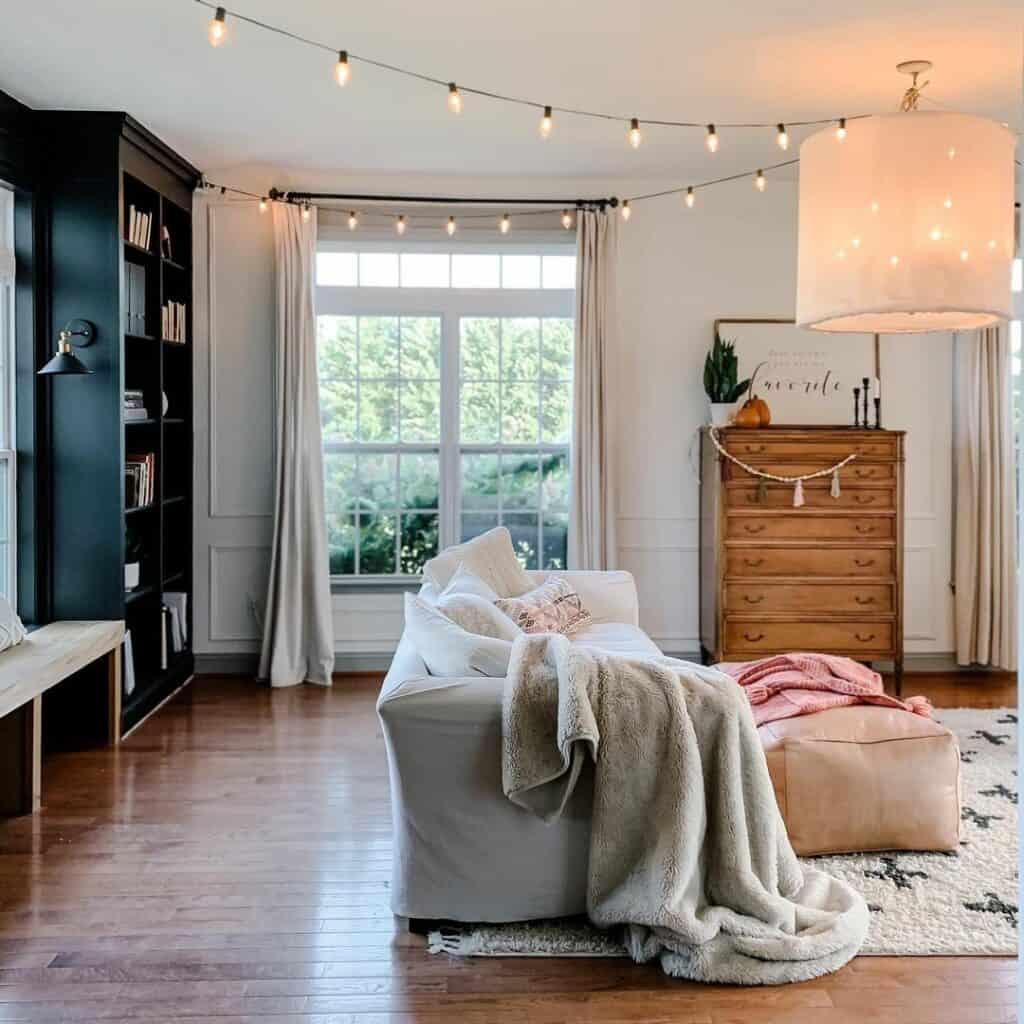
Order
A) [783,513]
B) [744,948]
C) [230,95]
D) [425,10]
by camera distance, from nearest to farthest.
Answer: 1. [744,948]
2. [425,10]
3. [230,95]
4. [783,513]

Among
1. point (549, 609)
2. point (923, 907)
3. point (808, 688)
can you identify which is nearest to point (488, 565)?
point (549, 609)

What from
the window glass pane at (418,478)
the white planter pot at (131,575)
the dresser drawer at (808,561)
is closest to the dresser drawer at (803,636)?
the dresser drawer at (808,561)

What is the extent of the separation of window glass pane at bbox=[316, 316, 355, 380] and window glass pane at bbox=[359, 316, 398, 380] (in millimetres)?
55

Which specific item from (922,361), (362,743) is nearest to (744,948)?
(362,743)

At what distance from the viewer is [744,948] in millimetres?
2879

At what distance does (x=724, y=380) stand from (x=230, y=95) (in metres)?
2.85

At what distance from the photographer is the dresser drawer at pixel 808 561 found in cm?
590

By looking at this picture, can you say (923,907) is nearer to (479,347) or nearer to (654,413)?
(654,413)

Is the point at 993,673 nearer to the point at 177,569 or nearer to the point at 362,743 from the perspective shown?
the point at 362,743

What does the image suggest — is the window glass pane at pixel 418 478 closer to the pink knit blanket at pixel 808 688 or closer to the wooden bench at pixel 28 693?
the wooden bench at pixel 28 693

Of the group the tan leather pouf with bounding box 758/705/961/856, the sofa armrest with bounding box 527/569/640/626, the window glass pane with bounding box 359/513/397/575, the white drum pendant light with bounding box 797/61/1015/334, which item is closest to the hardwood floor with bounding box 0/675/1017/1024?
the tan leather pouf with bounding box 758/705/961/856

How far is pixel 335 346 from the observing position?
6.47 m

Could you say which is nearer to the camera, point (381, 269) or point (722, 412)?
point (722, 412)

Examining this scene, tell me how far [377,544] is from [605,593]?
5.79ft
